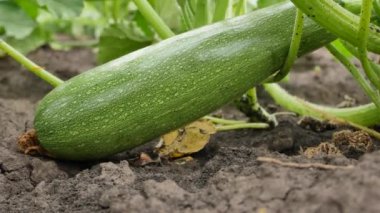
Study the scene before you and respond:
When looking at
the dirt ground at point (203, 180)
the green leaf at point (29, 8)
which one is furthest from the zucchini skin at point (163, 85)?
the green leaf at point (29, 8)

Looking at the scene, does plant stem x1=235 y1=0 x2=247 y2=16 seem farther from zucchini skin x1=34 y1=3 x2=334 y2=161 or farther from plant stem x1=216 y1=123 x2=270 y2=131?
plant stem x1=216 y1=123 x2=270 y2=131

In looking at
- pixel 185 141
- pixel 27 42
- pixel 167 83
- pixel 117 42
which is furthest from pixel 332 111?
pixel 27 42

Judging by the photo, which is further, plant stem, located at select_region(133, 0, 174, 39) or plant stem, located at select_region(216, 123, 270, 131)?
plant stem, located at select_region(216, 123, 270, 131)

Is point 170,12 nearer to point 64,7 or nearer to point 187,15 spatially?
point 187,15

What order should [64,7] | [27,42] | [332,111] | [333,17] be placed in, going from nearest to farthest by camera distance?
[333,17] < [332,111] < [64,7] < [27,42]

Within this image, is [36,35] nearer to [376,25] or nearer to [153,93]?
[153,93]

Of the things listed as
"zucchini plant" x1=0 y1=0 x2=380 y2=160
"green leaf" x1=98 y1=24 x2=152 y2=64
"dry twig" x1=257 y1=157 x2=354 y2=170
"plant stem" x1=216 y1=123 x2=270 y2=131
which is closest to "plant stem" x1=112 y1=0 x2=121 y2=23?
"green leaf" x1=98 y1=24 x2=152 y2=64

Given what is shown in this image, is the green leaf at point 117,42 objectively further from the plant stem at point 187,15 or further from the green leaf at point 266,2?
the green leaf at point 266,2
